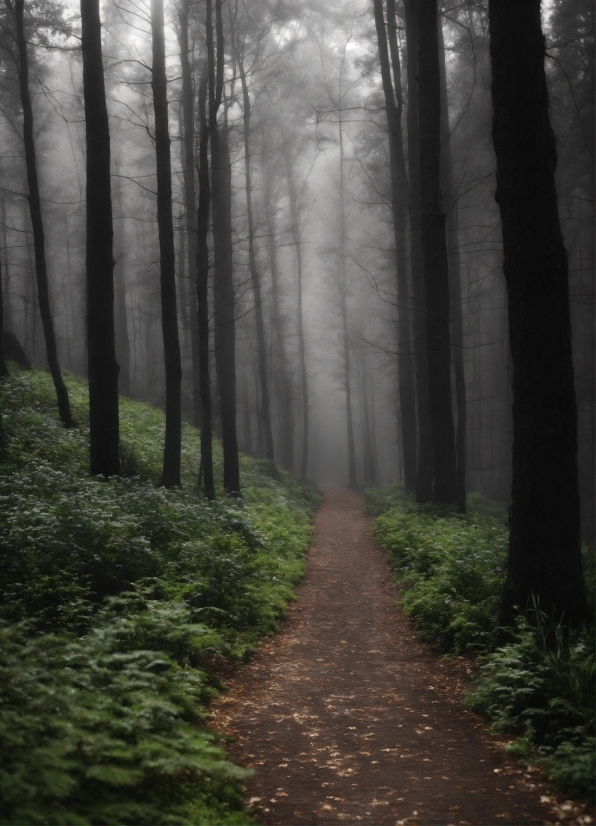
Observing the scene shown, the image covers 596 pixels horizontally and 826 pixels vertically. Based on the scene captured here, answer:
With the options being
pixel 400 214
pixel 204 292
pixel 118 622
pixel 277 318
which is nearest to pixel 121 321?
pixel 277 318

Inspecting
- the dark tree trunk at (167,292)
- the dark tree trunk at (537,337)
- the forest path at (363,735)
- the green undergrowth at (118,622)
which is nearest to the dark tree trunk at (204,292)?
the dark tree trunk at (167,292)

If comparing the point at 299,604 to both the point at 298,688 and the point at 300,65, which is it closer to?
the point at 298,688

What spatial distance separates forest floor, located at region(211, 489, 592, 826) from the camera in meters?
4.05

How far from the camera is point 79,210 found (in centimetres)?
3186

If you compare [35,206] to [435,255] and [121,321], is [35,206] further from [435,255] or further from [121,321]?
[121,321]

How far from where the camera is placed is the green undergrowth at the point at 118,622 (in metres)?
3.46

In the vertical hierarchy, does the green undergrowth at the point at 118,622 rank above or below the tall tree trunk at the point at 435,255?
below

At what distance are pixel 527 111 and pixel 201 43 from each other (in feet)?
54.2

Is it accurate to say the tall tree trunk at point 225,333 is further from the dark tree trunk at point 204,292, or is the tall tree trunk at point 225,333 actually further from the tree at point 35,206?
the tree at point 35,206

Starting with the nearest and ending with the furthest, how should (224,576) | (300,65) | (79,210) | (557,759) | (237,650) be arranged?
(557,759)
(237,650)
(224,576)
(300,65)
(79,210)

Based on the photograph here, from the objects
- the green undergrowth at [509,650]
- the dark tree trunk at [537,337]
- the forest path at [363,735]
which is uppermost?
the dark tree trunk at [537,337]

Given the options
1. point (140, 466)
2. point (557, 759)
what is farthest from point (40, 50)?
point (557, 759)

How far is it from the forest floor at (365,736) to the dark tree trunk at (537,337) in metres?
1.34

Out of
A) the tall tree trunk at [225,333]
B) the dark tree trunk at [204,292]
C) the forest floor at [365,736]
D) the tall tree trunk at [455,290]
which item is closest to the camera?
the forest floor at [365,736]
